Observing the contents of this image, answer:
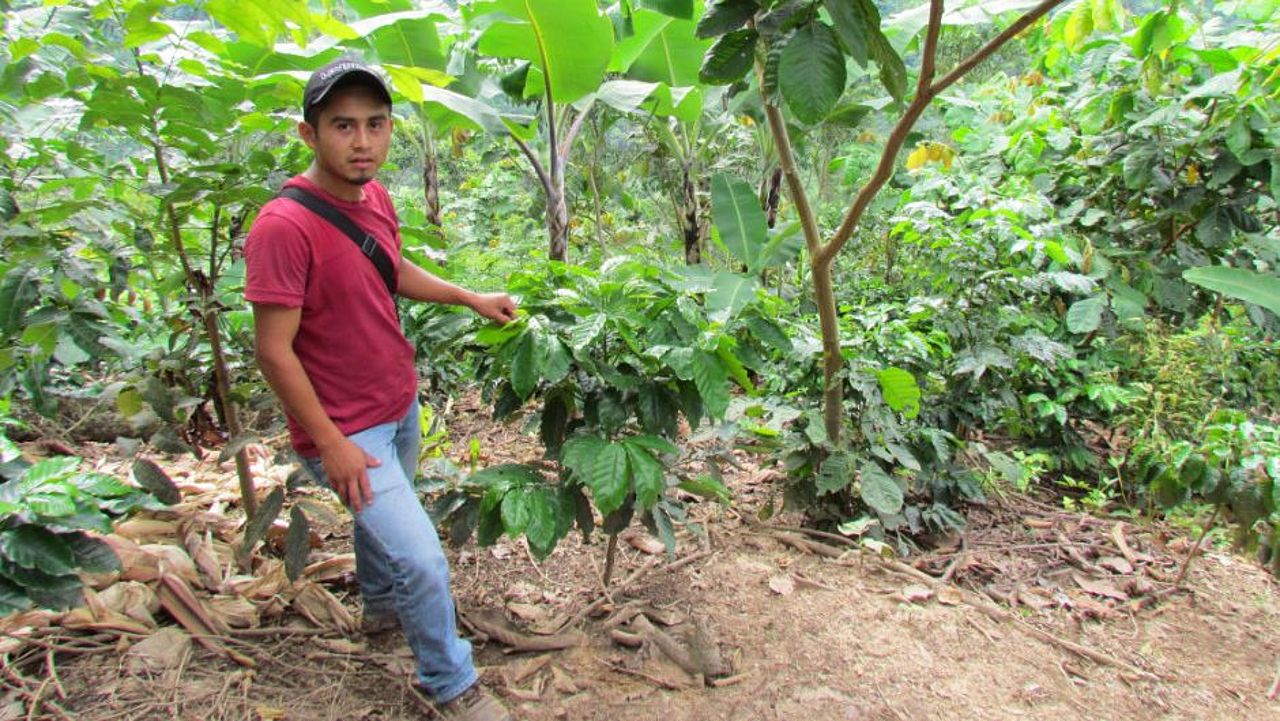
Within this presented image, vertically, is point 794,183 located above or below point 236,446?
above

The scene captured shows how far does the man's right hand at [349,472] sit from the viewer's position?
1712 mm

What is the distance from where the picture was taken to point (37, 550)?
1591 mm

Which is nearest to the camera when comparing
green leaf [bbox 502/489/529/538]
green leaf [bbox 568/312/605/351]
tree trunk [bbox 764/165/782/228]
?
green leaf [bbox 568/312/605/351]

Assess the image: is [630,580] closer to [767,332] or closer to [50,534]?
[767,332]

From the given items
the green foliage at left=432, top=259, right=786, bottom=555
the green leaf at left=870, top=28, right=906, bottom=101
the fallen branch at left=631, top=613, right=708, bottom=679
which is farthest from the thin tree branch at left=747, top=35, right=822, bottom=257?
the fallen branch at left=631, top=613, right=708, bottom=679

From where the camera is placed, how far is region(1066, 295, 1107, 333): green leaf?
3.54 meters

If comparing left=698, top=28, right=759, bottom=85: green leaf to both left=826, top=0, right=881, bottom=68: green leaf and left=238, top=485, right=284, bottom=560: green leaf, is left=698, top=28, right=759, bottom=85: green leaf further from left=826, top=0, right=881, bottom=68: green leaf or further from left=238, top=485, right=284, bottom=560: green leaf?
left=238, top=485, right=284, bottom=560: green leaf

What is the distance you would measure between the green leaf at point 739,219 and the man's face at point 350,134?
132cm

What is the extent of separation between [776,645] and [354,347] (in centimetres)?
160

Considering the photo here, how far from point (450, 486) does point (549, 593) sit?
66cm

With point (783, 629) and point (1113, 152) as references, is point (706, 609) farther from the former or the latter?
point (1113, 152)

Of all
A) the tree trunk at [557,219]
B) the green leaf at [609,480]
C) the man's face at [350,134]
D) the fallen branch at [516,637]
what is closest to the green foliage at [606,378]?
the green leaf at [609,480]

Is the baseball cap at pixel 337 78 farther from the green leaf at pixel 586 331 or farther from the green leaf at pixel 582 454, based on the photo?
the green leaf at pixel 582 454

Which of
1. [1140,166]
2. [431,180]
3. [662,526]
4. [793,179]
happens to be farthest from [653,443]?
[431,180]
